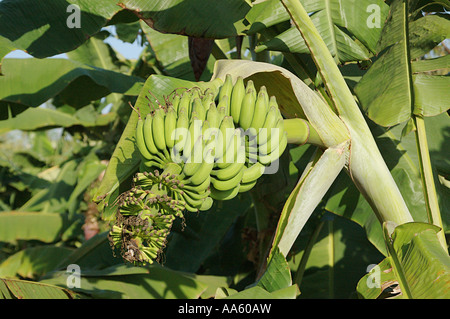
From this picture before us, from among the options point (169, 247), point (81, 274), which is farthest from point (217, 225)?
point (81, 274)

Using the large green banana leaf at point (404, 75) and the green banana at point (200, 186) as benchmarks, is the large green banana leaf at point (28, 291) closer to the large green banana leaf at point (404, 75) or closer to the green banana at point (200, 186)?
the green banana at point (200, 186)

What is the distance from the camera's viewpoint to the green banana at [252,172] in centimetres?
127

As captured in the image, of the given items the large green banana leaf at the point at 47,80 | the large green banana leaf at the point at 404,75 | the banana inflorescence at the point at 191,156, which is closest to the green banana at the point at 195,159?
the banana inflorescence at the point at 191,156

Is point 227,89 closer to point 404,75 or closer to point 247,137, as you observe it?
Result: point 247,137

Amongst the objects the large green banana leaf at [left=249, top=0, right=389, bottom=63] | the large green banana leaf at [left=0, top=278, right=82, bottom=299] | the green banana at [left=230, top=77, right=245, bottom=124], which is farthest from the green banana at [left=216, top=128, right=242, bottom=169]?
the large green banana leaf at [left=0, top=278, right=82, bottom=299]

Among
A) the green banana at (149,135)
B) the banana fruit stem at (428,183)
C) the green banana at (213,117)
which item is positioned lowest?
the banana fruit stem at (428,183)

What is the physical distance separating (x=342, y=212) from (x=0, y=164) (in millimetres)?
3719

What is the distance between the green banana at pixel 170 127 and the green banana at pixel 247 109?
19 cm

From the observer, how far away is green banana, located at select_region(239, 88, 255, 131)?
1.23m

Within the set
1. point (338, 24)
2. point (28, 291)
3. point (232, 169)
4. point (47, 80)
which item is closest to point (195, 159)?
point (232, 169)

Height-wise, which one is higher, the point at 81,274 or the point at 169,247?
the point at 81,274

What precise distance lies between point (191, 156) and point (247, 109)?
221mm
